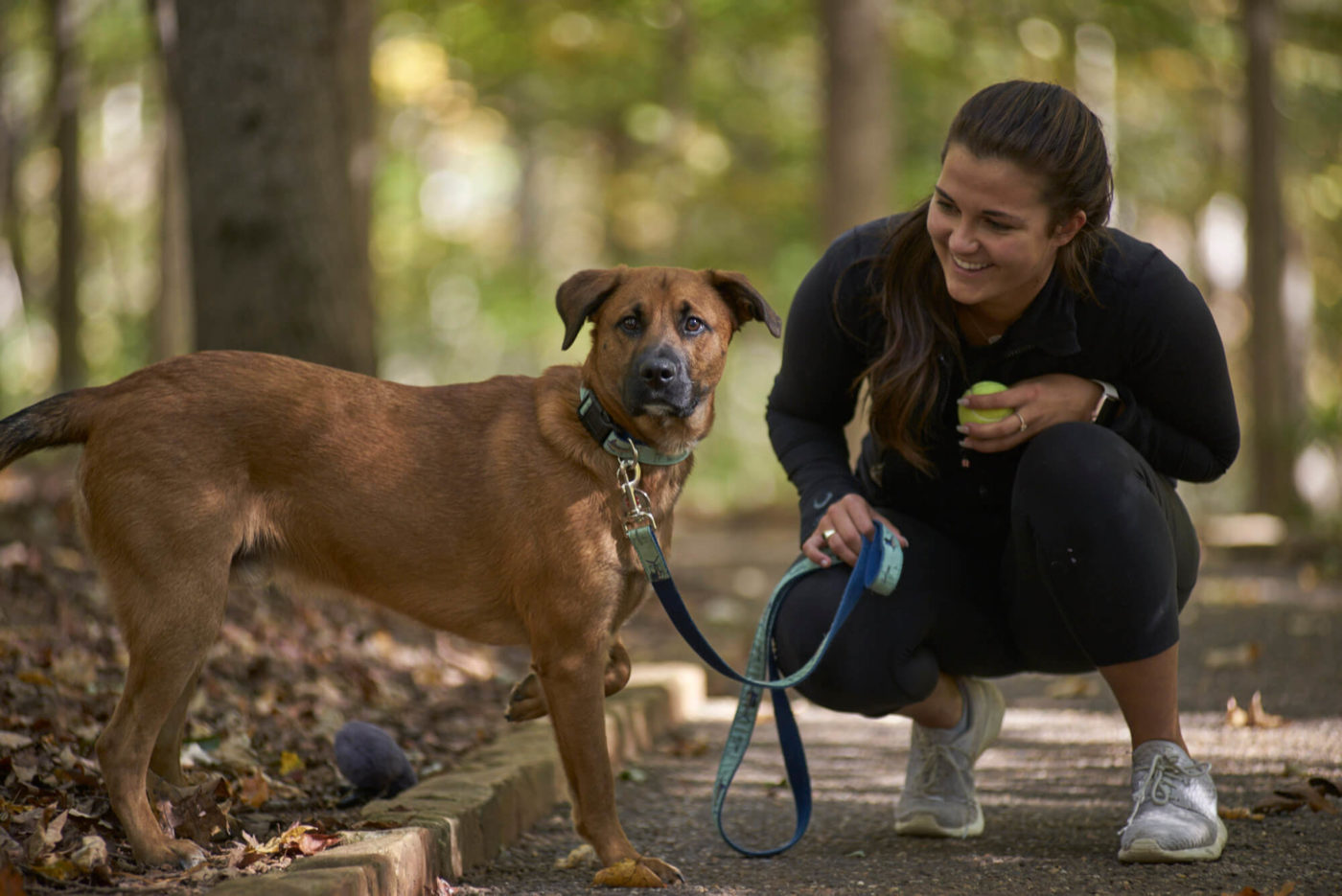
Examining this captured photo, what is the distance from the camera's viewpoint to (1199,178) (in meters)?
21.7

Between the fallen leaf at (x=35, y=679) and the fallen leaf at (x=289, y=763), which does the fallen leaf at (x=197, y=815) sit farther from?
the fallen leaf at (x=35, y=679)

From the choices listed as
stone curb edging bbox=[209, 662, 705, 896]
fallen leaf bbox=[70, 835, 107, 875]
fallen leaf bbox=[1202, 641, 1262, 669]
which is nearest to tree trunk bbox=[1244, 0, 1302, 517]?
fallen leaf bbox=[1202, 641, 1262, 669]

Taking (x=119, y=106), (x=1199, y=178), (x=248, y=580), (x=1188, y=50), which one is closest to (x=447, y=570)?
(x=248, y=580)

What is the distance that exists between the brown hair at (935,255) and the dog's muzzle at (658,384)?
1.78 feet

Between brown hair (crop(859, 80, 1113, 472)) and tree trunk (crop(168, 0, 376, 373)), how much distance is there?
338 cm

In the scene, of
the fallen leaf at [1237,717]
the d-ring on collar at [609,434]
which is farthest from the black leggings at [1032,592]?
the fallen leaf at [1237,717]

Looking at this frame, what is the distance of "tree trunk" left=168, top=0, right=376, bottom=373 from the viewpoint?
5.96m

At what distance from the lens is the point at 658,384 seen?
3.53 metres

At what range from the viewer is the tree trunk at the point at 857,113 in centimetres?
1148

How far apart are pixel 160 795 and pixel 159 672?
0.40 meters

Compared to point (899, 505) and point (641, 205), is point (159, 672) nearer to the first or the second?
point (899, 505)

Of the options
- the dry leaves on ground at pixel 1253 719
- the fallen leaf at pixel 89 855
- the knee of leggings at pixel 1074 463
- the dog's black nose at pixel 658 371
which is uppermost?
the dog's black nose at pixel 658 371

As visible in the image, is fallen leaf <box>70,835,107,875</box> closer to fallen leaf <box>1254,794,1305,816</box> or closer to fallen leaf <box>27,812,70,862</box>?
fallen leaf <box>27,812,70,862</box>

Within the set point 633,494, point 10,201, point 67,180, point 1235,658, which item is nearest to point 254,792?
point 633,494
